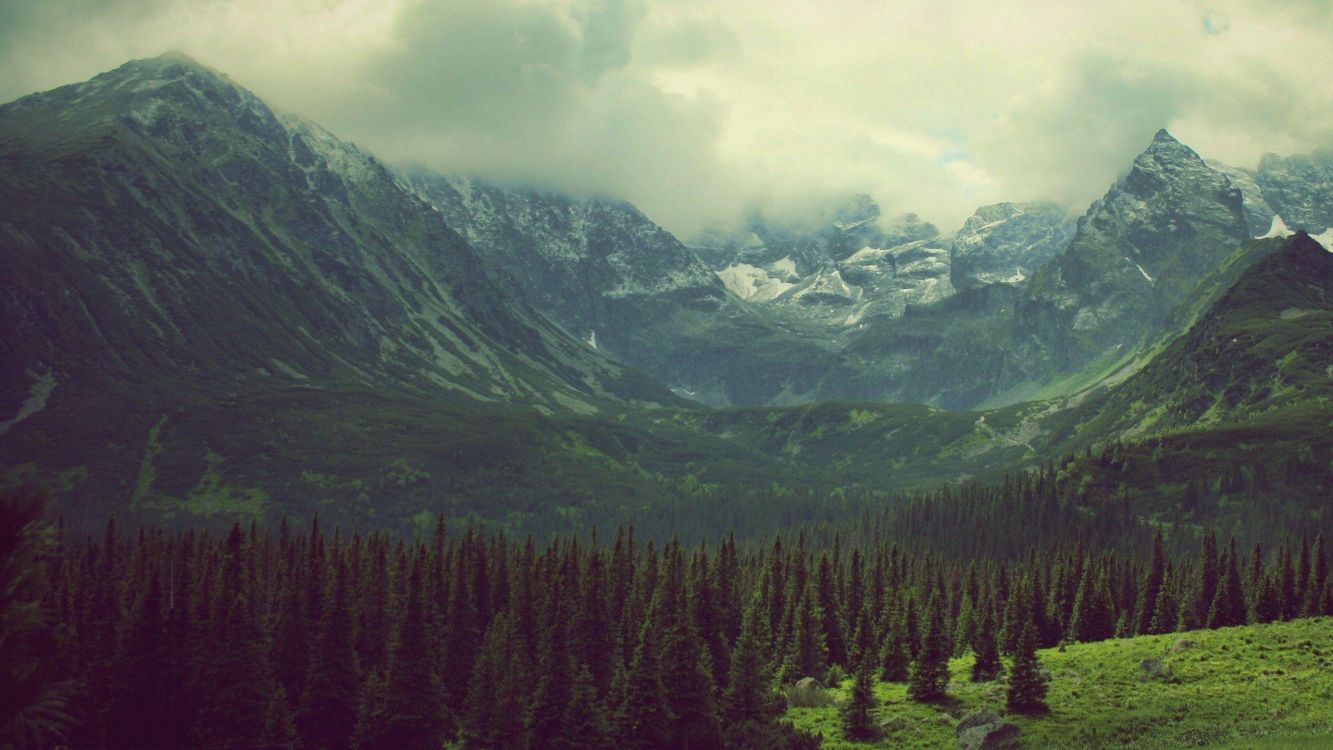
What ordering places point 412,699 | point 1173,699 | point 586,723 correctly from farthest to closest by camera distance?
point 412,699 < point 1173,699 < point 586,723

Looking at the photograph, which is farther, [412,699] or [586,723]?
[412,699]

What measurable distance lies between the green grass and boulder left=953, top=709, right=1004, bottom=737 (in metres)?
1.22

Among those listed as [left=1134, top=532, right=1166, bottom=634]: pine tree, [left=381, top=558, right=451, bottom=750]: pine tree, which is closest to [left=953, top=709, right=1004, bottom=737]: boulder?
[left=381, top=558, right=451, bottom=750]: pine tree

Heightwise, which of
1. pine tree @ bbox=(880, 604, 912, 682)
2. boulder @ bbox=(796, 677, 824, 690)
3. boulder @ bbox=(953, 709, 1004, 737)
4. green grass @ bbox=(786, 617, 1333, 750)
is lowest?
boulder @ bbox=(796, 677, 824, 690)

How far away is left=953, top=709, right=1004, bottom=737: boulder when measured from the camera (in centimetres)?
7738

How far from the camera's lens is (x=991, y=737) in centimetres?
7494

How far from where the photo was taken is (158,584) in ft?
274

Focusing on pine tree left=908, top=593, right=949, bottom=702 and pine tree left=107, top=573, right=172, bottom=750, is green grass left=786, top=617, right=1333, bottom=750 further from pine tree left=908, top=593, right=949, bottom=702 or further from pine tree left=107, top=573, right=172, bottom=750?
pine tree left=107, top=573, right=172, bottom=750

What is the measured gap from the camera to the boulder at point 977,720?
254ft

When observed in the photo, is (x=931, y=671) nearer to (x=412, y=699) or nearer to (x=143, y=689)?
(x=412, y=699)

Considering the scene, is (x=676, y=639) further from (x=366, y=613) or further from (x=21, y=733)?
(x=21, y=733)

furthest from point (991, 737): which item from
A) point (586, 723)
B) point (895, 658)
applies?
point (895, 658)

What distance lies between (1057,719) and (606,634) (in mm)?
51165

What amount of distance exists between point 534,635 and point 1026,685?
53981 millimetres
